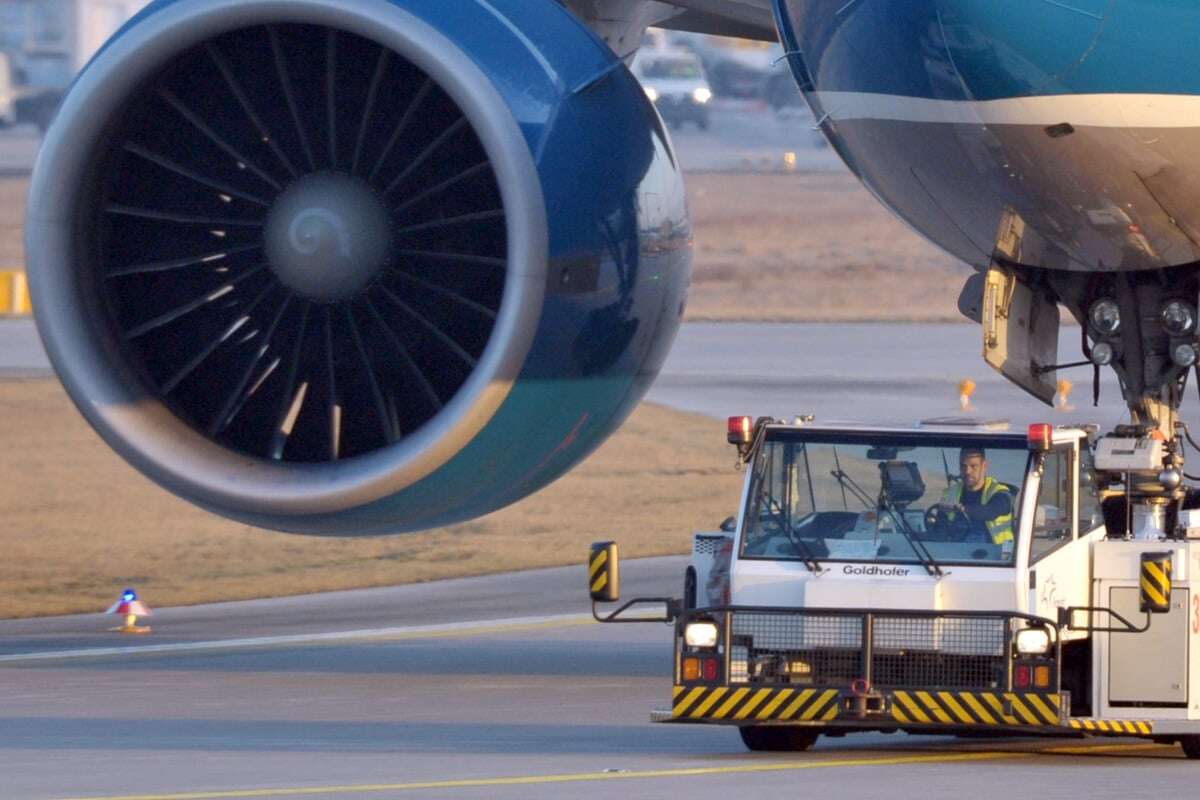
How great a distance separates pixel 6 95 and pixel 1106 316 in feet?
188

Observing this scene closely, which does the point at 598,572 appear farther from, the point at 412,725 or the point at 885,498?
the point at 412,725

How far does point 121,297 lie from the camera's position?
12.5 meters

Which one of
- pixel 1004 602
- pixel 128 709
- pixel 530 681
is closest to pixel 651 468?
pixel 530 681

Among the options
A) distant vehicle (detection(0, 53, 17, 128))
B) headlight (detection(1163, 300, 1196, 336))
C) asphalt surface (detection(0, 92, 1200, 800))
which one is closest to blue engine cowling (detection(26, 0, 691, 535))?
asphalt surface (detection(0, 92, 1200, 800))

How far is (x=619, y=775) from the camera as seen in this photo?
10.4 meters

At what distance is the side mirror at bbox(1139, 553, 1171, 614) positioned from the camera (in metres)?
10.6

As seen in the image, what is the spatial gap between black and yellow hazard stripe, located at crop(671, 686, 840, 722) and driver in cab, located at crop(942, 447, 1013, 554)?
0.95 metres

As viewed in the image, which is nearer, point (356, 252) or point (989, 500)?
point (989, 500)

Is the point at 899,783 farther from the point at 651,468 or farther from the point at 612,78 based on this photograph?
the point at 651,468

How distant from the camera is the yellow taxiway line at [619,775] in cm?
975

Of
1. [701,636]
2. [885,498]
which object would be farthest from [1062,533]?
[701,636]

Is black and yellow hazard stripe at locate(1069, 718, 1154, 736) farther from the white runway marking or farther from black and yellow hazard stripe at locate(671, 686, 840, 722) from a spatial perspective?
the white runway marking

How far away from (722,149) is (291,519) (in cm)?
5211

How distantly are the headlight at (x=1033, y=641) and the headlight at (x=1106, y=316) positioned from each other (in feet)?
5.98
